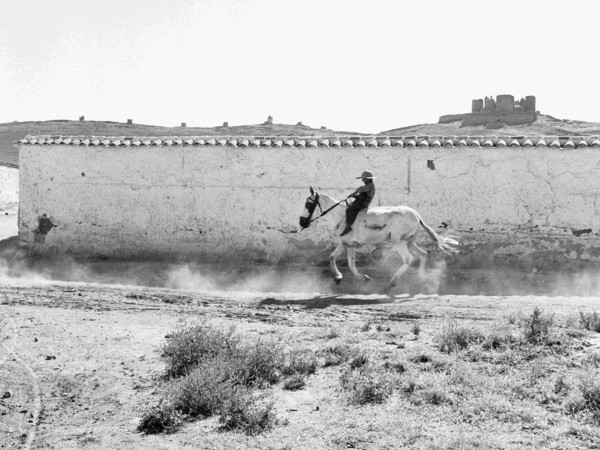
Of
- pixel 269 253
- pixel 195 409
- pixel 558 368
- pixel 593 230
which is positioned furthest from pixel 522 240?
pixel 195 409

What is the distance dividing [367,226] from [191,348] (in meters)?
5.87

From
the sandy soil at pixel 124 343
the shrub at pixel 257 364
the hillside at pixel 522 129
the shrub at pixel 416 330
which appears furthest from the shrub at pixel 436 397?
the hillside at pixel 522 129

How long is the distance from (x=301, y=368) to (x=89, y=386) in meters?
2.40

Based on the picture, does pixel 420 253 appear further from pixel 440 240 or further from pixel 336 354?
pixel 336 354

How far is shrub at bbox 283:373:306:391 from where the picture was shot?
25.1 feet

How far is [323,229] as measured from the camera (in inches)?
627

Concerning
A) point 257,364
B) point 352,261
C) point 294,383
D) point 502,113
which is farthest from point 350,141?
point 502,113

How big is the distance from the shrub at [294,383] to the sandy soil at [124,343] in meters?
0.10

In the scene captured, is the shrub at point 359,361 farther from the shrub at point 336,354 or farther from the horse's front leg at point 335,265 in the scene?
the horse's front leg at point 335,265

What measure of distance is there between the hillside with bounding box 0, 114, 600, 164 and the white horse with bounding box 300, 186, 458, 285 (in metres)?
28.7

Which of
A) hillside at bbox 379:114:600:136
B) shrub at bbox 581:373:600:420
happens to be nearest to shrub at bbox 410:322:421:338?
shrub at bbox 581:373:600:420

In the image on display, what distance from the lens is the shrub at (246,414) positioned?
21.8 feet

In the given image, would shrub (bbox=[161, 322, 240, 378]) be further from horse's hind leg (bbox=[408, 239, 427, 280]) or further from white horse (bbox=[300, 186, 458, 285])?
horse's hind leg (bbox=[408, 239, 427, 280])

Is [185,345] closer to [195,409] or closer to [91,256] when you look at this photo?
[195,409]
